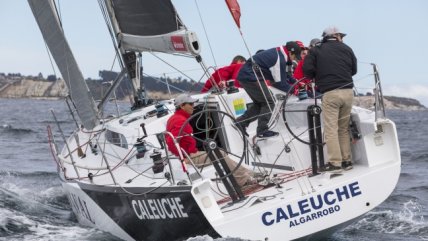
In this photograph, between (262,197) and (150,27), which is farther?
(150,27)

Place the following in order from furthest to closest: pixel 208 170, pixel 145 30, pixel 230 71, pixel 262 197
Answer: pixel 230 71, pixel 145 30, pixel 208 170, pixel 262 197

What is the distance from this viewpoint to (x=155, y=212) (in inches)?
268

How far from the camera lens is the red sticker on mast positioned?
812 cm

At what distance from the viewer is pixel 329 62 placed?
7184 mm

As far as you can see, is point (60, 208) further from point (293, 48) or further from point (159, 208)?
point (293, 48)

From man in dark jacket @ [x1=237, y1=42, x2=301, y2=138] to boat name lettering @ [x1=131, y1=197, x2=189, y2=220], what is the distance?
1.59 metres

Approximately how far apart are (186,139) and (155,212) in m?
0.82

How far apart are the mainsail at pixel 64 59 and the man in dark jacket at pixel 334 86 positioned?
11.5 ft

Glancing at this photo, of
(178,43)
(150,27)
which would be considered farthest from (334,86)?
(150,27)

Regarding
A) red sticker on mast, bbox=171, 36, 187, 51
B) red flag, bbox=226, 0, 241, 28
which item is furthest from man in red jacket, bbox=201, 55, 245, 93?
red flag, bbox=226, 0, 241, 28

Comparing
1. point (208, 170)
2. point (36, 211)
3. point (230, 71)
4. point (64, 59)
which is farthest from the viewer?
point (36, 211)

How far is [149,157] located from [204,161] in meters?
0.71

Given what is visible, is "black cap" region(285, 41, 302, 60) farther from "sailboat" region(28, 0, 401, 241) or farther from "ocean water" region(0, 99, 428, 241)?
"ocean water" region(0, 99, 428, 241)

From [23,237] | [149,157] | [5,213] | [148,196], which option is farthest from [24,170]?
[148,196]
